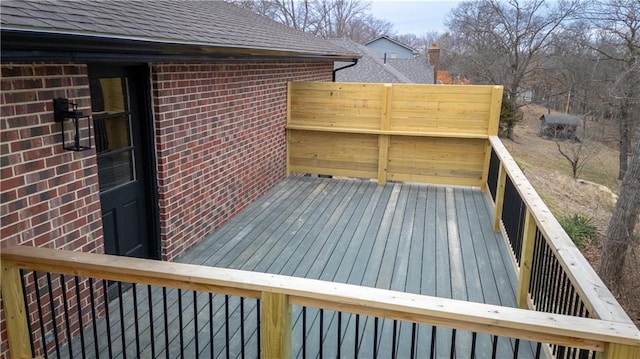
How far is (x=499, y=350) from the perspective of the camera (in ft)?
10.3

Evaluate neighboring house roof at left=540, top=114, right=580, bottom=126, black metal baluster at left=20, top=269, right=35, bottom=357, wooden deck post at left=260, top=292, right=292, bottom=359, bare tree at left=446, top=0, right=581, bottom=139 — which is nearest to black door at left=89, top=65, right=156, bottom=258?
black metal baluster at left=20, top=269, right=35, bottom=357

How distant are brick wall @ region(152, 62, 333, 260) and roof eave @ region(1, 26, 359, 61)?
1.63ft

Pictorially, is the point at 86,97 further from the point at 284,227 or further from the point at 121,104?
the point at 284,227

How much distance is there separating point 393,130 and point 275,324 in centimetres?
549

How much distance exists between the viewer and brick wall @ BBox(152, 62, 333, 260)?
14.1ft

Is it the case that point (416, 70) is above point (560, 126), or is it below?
above

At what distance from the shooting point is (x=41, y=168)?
9.27ft

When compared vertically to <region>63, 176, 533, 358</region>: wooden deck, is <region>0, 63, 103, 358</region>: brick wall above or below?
above

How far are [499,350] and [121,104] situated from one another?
11.3ft

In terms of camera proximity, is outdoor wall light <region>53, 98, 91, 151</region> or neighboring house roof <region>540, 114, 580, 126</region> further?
neighboring house roof <region>540, 114, 580, 126</region>

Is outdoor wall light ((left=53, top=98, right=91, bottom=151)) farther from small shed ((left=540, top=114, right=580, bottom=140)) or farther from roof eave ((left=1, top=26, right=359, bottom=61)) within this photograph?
small shed ((left=540, top=114, right=580, bottom=140))

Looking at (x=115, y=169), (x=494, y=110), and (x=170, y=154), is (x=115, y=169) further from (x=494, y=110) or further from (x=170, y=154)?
(x=494, y=110)

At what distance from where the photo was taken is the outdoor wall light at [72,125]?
9.44ft

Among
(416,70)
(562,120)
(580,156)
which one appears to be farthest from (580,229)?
(562,120)
